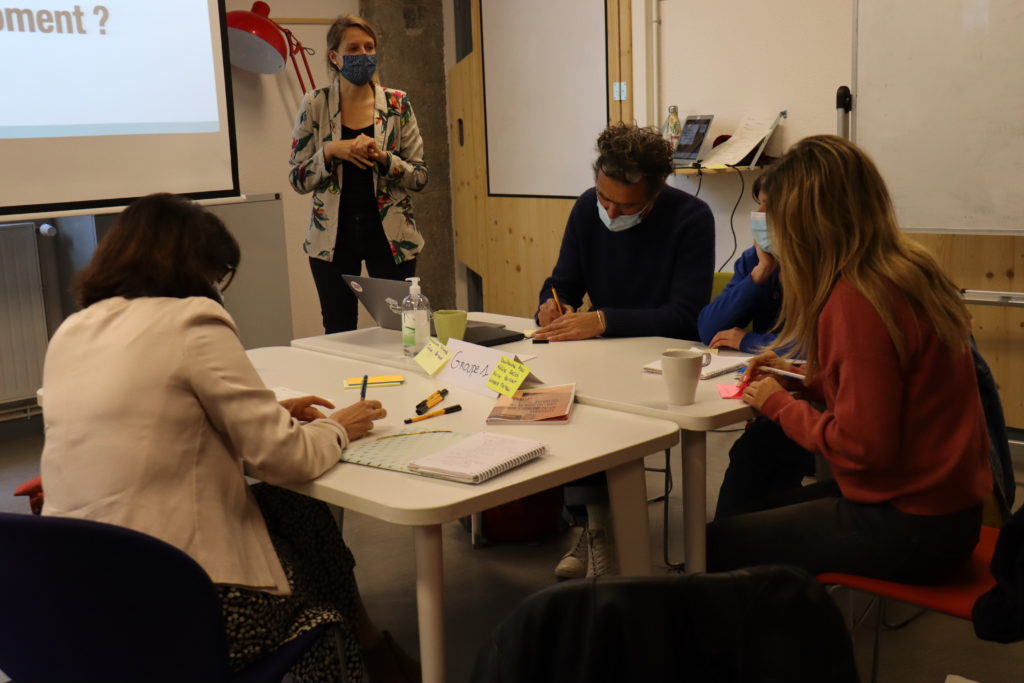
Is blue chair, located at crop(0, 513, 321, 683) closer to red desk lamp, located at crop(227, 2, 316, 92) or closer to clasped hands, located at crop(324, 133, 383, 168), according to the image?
clasped hands, located at crop(324, 133, 383, 168)

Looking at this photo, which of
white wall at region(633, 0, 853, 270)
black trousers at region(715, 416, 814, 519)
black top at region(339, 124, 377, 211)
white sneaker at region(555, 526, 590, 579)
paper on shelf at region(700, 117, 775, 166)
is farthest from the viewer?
paper on shelf at region(700, 117, 775, 166)

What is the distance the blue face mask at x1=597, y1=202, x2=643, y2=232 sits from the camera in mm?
2551

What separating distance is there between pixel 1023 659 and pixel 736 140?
7.80ft

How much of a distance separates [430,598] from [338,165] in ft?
7.44

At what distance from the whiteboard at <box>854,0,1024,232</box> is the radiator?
3.25 meters

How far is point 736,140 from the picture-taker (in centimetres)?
392

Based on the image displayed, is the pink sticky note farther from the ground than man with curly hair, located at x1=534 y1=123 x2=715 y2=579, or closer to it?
closer to it

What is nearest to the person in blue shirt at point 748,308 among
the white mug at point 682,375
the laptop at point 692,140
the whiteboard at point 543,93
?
the white mug at point 682,375

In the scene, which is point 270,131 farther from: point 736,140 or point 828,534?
point 828,534

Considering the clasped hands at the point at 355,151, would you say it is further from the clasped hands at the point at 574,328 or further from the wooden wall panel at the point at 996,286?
the wooden wall panel at the point at 996,286

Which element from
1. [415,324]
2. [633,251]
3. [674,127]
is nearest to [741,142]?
[674,127]

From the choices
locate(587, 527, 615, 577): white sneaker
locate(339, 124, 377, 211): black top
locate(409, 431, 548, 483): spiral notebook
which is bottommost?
locate(587, 527, 615, 577): white sneaker

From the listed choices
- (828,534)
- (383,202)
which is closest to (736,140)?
(383,202)

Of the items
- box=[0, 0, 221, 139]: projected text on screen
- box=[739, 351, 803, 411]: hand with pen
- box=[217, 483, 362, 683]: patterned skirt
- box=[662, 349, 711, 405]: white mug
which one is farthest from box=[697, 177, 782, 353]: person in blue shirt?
box=[0, 0, 221, 139]: projected text on screen
